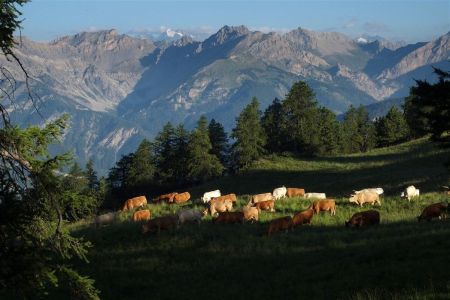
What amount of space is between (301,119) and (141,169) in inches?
1171

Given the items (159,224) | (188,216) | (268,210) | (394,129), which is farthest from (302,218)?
(394,129)

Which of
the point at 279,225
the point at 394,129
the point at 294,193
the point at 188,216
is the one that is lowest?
the point at 279,225

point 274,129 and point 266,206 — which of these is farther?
point 274,129

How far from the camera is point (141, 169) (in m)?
97.8

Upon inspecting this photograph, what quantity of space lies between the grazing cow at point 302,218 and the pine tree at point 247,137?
211 feet

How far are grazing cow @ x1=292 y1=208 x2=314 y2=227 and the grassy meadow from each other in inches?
13.6

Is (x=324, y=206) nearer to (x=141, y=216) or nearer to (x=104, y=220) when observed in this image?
(x=141, y=216)

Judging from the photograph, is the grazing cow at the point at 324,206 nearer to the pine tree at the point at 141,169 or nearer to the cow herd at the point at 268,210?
the cow herd at the point at 268,210

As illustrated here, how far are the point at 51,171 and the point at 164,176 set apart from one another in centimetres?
8970

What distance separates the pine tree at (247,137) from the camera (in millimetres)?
91312

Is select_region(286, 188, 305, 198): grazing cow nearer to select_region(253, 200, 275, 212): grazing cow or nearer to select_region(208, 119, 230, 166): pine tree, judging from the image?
select_region(253, 200, 275, 212): grazing cow

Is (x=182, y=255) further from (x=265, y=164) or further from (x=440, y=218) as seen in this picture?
(x=265, y=164)

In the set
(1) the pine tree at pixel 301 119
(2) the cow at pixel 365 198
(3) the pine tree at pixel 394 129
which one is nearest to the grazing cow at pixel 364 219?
(2) the cow at pixel 365 198

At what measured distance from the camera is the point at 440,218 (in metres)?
23.3
